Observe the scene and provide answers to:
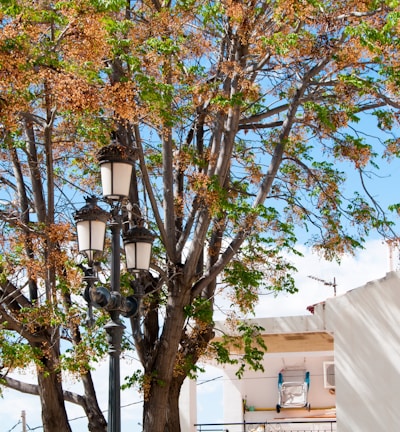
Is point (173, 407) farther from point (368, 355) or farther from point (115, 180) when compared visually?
point (115, 180)

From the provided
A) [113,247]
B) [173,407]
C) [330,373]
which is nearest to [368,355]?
[113,247]

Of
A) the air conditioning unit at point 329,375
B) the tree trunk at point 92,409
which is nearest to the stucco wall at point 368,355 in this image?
the tree trunk at point 92,409

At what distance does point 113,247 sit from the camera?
9.48 meters

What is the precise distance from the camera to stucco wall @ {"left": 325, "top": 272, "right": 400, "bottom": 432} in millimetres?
10281

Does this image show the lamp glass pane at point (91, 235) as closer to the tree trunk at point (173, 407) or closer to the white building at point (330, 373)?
the white building at point (330, 373)

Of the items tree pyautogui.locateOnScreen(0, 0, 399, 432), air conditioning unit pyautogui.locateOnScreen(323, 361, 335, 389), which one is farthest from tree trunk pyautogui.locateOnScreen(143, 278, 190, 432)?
air conditioning unit pyautogui.locateOnScreen(323, 361, 335, 389)

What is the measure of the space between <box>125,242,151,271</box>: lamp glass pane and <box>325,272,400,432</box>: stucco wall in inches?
111

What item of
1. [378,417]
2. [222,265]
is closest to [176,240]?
[222,265]

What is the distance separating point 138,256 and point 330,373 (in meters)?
9.51

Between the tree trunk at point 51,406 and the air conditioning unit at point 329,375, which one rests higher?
the air conditioning unit at point 329,375

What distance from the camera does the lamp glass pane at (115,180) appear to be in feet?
31.2

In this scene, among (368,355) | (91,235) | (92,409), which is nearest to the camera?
(91,235)

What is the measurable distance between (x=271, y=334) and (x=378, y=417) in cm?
613

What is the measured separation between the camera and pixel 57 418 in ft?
42.6
